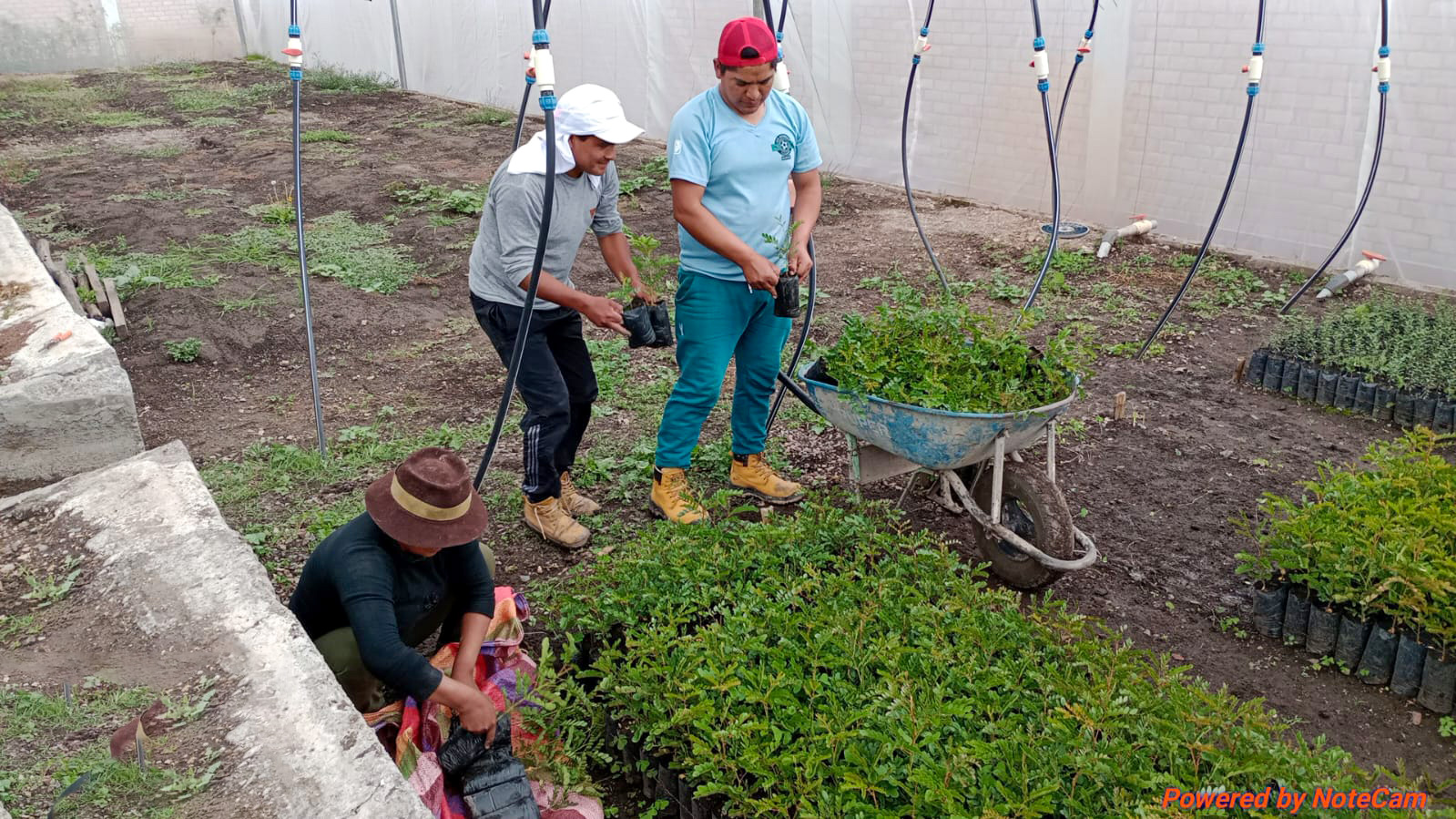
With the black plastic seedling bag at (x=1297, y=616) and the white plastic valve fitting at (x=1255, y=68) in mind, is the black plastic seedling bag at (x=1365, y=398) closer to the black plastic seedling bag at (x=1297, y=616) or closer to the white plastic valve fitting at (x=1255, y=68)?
the white plastic valve fitting at (x=1255, y=68)

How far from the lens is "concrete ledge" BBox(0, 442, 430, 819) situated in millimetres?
2252

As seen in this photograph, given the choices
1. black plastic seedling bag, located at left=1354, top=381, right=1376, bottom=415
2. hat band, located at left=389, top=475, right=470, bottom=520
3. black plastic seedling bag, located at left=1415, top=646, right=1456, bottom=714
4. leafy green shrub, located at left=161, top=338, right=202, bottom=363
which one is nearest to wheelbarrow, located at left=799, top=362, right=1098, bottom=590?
black plastic seedling bag, located at left=1415, top=646, right=1456, bottom=714

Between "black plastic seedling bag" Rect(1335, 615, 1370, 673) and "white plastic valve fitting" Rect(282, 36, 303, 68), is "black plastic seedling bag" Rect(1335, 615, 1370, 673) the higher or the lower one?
the lower one

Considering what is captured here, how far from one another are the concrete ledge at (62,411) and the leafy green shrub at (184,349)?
1.48m

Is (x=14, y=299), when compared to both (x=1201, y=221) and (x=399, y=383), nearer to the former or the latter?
(x=399, y=383)

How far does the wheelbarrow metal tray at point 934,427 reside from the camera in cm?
334

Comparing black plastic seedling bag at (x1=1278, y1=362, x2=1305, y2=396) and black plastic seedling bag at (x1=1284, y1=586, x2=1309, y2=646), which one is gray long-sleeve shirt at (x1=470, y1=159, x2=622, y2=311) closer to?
black plastic seedling bag at (x1=1284, y1=586, x2=1309, y2=646)

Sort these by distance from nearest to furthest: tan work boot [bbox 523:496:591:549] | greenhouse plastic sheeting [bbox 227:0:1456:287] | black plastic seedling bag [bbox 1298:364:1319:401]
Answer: tan work boot [bbox 523:496:591:549]
black plastic seedling bag [bbox 1298:364:1319:401]
greenhouse plastic sheeting [bbox 227:0:1456:287]

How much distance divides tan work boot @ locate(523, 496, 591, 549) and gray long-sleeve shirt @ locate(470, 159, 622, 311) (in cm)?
77

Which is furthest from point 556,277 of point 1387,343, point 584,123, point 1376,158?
point 1376,158

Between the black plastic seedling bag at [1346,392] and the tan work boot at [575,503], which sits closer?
the tan work boot at [575,503]

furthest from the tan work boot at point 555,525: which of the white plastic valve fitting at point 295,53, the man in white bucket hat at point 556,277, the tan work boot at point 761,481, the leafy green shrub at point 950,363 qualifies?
the white plastic valve fitting at point 295,53

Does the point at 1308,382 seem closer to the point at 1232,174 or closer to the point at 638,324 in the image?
the point at 1232,174

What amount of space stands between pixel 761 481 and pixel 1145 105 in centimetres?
536
